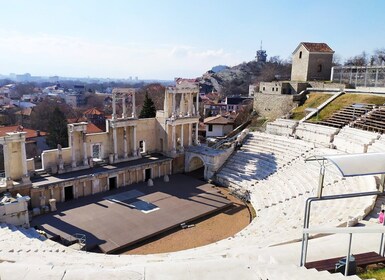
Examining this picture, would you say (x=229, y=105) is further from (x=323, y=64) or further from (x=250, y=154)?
(x=250, y=154)

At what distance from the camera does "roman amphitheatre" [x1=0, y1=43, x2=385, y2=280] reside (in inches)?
328

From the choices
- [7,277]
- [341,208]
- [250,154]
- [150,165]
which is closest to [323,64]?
[250,154]

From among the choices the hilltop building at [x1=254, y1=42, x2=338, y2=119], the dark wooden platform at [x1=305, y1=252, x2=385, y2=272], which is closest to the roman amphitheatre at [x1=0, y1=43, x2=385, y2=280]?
the dark wooden platform at [x1=305, y1=252, x2=385, y2=272]

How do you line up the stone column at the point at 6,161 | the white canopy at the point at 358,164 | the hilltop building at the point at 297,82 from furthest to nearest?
the hilltop building at the point at 297,82, the stone column at the point at 6,161, the white canopy at the point at 358,164

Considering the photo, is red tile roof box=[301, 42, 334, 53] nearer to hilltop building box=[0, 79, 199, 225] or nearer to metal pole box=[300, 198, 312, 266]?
hilltop building box=[0, 79, 199, 225]

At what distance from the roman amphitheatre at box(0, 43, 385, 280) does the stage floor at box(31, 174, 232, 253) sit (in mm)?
81

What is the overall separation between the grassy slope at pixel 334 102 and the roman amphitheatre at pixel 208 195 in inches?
4.7

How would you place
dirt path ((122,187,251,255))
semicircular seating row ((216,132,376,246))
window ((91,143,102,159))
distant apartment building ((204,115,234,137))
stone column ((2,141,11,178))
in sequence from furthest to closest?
distant apartment building ((204,115,234,137)) < window ((91,143,102,159)) < stone column ((2,141,11,178)) < dirt path ((122,187,251,255)) < semicircular seating row ((216,132,376,246))

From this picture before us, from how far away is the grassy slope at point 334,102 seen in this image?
101 ft

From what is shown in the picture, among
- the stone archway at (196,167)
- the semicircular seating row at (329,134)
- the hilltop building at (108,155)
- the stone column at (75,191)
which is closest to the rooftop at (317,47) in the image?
the semicircular seating row at (329,134)

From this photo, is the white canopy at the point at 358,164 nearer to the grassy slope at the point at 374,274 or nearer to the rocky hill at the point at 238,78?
the grassy slope at the point at 374,274

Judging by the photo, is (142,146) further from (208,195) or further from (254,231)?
(254,231)

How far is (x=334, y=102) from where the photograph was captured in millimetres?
33375

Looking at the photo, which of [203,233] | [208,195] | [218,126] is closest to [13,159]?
[203,233]
